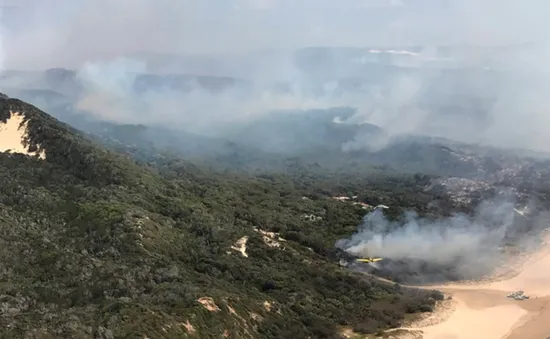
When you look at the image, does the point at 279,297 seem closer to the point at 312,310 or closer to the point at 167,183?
the point at 312,310

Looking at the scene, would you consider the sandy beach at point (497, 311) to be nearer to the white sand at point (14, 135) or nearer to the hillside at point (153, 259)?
the hillside at point (153, 259)

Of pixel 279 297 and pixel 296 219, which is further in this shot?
pixel 296 219

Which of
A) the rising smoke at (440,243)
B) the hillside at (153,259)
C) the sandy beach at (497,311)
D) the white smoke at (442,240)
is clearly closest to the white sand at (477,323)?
the sandy beach at (497,311)

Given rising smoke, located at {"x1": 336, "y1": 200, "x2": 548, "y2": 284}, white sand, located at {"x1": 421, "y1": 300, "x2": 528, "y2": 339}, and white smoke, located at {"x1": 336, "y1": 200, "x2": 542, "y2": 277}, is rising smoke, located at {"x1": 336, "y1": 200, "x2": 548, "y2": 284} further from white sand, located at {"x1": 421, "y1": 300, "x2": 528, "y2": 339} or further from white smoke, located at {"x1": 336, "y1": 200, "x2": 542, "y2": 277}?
white sand, located at {"x1": 421, "y1": 300, "x2": 528, "y2": 339}

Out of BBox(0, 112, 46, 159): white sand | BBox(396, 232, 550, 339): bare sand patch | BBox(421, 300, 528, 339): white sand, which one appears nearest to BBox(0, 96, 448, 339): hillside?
BBox(0, 112, 46, 159): white sand

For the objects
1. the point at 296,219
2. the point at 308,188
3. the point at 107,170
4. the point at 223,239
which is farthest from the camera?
the point at 308,188

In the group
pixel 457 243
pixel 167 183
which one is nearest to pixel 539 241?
pixel 457 243
